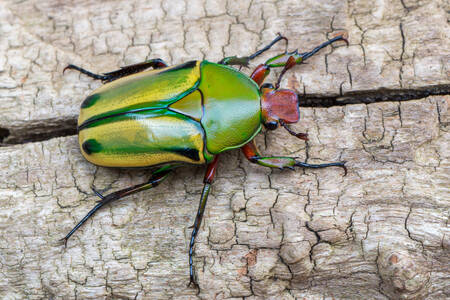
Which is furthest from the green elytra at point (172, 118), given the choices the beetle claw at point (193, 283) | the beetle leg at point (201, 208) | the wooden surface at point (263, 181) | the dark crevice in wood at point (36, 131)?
the beetle claw at point (193, 283)

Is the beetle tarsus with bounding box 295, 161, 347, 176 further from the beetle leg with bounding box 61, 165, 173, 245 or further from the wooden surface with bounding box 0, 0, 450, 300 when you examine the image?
the beetle leg with bounding box 61, 165, 173, 245

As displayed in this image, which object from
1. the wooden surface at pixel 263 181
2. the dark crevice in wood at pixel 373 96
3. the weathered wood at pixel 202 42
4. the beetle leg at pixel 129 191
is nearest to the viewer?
the wooden surface at pixel 263 181

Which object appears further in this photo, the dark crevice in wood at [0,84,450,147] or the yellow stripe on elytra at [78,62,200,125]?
the dark crevice in wood at [0,84,450,147]

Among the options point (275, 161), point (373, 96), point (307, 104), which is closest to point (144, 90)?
point (275, 161)

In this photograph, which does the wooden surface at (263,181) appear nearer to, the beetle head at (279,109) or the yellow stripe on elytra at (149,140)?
the beetle head at (279,109)

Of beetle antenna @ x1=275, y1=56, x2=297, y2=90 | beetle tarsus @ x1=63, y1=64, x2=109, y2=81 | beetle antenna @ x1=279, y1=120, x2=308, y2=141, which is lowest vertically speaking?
beetle antenna @ x1=279, y1=120, x2=308, y2=141

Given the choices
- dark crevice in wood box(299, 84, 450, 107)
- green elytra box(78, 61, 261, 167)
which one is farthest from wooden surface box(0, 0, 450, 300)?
green elytra box(78, 61, 261, 167)
